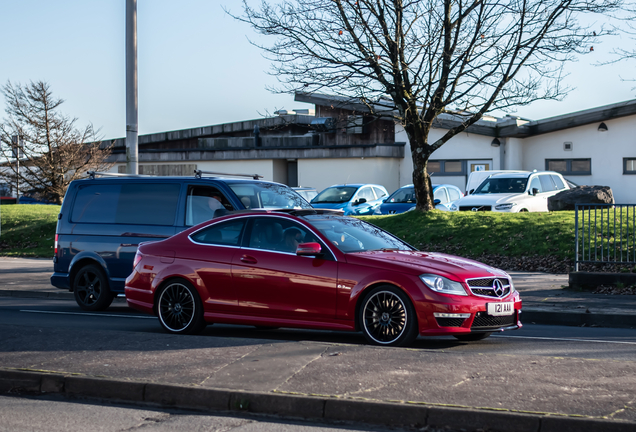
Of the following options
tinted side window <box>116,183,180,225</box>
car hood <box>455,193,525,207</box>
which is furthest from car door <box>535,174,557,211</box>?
tinted side window <box>116,183,180,225</box>

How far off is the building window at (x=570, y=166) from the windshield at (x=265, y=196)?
24317 millimetres

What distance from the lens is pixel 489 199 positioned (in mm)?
22641

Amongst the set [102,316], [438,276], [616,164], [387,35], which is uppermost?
[387,35]

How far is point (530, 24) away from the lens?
62.6ft

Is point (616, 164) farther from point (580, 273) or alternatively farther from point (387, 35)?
point (580, 273)

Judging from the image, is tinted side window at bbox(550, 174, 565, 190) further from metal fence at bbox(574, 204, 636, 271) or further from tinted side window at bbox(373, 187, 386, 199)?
metal fence at bbox(574, 204, 636, 271)

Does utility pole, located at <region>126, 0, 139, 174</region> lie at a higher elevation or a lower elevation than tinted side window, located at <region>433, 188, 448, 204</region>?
higher

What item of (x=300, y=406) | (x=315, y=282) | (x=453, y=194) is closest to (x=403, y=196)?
(x=453, y=194)

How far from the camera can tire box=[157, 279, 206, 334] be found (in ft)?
29.9

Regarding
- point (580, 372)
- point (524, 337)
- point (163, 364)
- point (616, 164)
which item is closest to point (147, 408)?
point (163, 364)

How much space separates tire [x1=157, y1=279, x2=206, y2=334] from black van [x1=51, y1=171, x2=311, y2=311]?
2169mm

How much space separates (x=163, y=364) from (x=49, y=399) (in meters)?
1.03

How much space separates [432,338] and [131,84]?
9.69m

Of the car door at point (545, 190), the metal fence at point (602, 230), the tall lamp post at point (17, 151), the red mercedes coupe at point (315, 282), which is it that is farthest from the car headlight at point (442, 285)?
the tall lamp post at point (17, 151)
